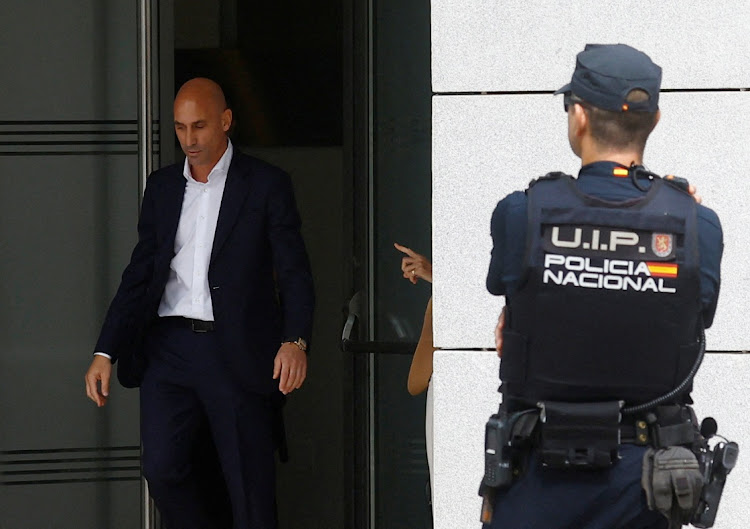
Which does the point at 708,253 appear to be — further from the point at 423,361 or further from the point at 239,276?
the point at 239,276

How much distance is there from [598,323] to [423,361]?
1.17 meters

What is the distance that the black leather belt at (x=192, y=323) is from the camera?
552cm

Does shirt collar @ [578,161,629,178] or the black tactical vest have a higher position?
shirt collar @ [578,161,629,178]

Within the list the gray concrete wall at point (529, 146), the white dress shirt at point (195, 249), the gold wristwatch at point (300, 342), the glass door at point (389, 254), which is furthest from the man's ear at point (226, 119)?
the gray concrete wall at point (529, 146)

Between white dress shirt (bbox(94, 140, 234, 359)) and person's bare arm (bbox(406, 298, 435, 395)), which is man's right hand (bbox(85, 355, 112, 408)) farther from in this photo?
person's bare arm (bbox(406, 298, 435, 395))

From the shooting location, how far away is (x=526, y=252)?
3.70 m

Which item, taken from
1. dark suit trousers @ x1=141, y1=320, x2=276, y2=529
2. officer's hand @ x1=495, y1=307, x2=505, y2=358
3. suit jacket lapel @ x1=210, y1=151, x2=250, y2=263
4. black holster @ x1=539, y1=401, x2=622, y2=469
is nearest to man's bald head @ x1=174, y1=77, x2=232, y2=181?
suit jacket lapel @ x1=210, y1=151, x2=250, y2=263

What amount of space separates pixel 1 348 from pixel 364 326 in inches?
81.6

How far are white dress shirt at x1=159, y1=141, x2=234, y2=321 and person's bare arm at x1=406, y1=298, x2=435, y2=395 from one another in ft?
3.25

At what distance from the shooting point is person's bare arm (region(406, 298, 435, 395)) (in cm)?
475

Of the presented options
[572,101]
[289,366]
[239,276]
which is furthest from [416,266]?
[572,101]

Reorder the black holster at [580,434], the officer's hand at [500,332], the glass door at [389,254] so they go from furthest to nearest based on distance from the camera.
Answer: the glass door at [389,254] → the officer's hand at [500,332] → the black holster at [580,434]

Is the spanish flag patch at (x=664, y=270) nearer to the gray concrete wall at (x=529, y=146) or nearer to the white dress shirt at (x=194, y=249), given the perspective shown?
the gray concrete wall at (x=529, y=146)

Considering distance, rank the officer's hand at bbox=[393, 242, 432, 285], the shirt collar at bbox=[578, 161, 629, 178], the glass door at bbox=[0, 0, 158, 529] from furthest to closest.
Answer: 1. the glass door at bbox=[0, 0, 158, 529]
2. the officer's hand at bbox=[393, 242, 432, 285]
3. the shirt collar at bbox=[578, 161, 629, 178]
